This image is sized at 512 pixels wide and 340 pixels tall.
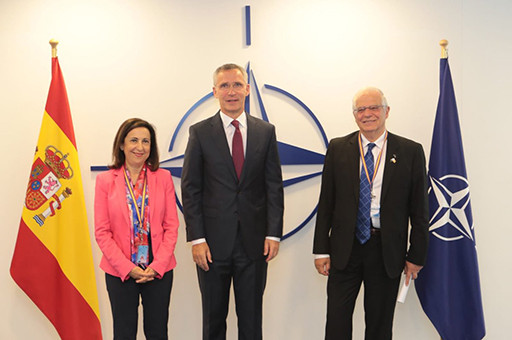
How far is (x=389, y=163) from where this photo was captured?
2.22 metres

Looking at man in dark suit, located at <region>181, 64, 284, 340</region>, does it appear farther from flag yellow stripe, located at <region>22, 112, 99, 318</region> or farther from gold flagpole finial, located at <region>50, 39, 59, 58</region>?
gold flagpole finial, located at <region>50, 39, 59, 58</region>

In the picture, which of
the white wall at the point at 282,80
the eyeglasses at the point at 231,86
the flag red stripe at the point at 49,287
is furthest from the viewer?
the white wall at the point at 282,80

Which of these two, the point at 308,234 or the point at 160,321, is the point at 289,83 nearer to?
the point at 308,234

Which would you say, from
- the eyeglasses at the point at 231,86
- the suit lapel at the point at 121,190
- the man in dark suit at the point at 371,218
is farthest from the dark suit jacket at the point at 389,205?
the suit lapel at the point at 121,190

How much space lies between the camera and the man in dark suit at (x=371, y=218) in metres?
2.21

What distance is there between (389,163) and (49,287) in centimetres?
219

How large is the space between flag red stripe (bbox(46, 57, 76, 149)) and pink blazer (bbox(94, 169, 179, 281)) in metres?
0.70

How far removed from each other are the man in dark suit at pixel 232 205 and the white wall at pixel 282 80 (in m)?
0.70

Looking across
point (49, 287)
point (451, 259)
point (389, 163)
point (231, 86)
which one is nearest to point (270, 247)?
point (389, 163)

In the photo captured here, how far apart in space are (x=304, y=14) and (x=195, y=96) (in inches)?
36.6

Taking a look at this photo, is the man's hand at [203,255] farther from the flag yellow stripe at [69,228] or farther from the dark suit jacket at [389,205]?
the flag yellow stripe at [69,228]

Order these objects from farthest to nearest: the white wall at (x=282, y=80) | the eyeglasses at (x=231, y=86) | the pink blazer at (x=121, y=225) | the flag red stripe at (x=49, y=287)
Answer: the white wall at (x=282, y=80) < the flag red stripe at (x=49, y=287) < the eyeglasses at (x=231, y=86) < the pink blazer at (x=121, y=225)

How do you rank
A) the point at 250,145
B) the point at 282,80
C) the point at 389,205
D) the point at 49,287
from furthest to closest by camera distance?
1. the point at 282,80
2. the point at 49,287
3. the point at 250,145
4. the point at 389,205

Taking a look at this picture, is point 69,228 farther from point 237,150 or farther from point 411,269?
point 411,269
